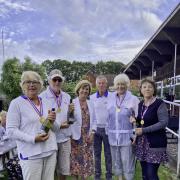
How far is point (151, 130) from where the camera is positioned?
3.66m

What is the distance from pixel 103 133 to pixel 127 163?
0.75m

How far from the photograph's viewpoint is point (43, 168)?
328cm

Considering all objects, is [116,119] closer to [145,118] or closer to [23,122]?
[145,118]

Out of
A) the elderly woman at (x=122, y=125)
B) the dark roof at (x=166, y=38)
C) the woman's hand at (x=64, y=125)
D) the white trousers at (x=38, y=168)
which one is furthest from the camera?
the dark roof at (x=166, y=38)

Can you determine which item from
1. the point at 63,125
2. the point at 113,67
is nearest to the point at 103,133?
the point at 63,125

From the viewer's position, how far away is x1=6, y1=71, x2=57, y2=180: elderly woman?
3.10 metres

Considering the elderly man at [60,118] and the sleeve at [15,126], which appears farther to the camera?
the elderly man at [60,118]

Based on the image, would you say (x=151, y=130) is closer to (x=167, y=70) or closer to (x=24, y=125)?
(x=24, y=125)

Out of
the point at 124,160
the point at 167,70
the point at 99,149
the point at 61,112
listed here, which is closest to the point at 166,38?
the point at 167,70

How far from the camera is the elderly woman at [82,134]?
14.2 feet

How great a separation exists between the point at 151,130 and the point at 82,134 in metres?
1.09

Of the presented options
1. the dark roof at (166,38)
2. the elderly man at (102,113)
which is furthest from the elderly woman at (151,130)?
the dark roof at (166,38)

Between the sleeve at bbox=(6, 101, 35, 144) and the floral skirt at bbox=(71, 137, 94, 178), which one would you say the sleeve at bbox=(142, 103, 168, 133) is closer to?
the floral skirt at bbox=(71, 137, 94, 178)

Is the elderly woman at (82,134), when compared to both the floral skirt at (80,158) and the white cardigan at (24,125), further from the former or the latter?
the white cardigan at (24,125)
